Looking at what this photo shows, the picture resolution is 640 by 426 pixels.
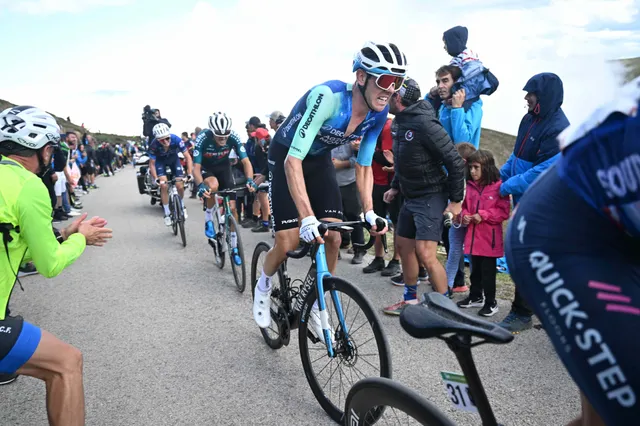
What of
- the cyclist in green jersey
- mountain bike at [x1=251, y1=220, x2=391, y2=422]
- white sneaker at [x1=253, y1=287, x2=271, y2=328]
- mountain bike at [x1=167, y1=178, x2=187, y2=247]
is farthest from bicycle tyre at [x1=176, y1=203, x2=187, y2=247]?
the cyclist in green jersey

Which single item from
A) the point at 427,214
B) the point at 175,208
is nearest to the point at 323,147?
the point at 427,214

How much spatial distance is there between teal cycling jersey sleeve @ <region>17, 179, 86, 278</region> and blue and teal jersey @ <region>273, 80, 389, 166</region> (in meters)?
1.52

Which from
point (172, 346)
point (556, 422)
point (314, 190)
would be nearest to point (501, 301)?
point (556, 422)

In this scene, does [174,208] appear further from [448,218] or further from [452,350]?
[452,350]

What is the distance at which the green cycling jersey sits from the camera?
7.50 feet

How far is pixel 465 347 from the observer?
1538 millimetres

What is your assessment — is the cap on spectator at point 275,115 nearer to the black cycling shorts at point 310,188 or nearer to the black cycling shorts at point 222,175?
the black cycling shorts at point 222,175

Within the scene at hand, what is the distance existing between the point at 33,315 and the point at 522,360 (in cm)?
507

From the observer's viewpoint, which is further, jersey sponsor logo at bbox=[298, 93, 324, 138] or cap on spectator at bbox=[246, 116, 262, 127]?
cap on spectator at bbox=[246, 116, 262, 127]

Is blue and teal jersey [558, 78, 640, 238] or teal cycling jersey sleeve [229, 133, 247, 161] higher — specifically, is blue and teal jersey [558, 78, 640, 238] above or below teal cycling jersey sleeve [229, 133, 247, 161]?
above

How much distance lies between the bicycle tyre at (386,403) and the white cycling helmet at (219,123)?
18.4 ft

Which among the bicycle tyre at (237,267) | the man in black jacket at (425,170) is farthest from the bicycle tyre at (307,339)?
the bicycle tyre at (237,267)

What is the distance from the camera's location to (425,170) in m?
4.54

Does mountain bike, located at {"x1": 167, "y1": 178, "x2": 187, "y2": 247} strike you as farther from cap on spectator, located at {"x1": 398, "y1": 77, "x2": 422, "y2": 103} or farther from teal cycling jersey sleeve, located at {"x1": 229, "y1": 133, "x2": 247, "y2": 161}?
cap on spectator, located at {"x1": 398, "y1": 77, "x2": 422, "y2": 103}
